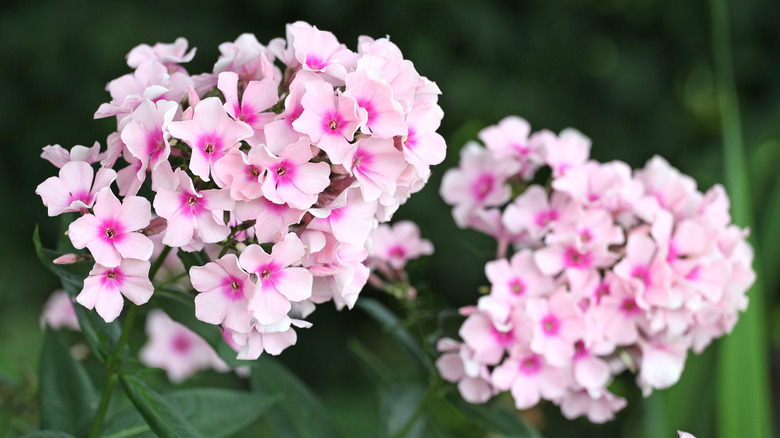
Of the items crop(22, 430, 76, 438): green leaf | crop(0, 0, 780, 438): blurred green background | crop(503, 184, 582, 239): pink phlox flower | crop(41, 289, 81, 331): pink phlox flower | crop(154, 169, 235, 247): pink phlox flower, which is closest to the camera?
crop(154, 169, 235, 247): pink phlox flower

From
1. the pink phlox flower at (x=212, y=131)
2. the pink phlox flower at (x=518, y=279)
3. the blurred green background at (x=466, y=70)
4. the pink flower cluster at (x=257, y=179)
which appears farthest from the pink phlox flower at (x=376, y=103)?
the blurred green background at (x=466, y=70)

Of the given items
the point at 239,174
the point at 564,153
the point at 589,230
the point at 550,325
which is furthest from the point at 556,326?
the point at 239,174

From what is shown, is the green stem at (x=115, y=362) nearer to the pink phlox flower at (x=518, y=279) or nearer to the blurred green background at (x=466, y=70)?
the pink phlox flower at (x=518, y=279)

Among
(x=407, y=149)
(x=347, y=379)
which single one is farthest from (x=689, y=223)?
(x=347, y=379)

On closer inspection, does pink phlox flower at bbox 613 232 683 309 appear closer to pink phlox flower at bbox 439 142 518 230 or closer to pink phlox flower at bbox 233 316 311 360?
pink phlox flower at bbox 439 142 518 230

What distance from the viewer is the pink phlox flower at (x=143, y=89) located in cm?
74

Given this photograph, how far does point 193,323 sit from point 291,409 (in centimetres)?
33

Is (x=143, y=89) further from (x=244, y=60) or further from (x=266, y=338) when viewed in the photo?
(x=266, y=338)

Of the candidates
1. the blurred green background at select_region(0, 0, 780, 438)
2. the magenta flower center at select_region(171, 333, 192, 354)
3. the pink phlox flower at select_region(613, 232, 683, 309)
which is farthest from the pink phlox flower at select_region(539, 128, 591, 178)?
the blurred green background at select_region(0, 0, 780, 438)

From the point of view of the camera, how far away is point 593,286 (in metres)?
0.97

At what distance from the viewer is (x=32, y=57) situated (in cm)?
215

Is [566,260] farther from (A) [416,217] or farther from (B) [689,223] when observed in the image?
(A) [416,217]

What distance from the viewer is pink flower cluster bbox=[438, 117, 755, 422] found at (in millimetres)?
961

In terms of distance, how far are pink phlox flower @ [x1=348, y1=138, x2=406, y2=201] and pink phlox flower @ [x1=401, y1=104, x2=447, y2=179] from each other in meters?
0.02
